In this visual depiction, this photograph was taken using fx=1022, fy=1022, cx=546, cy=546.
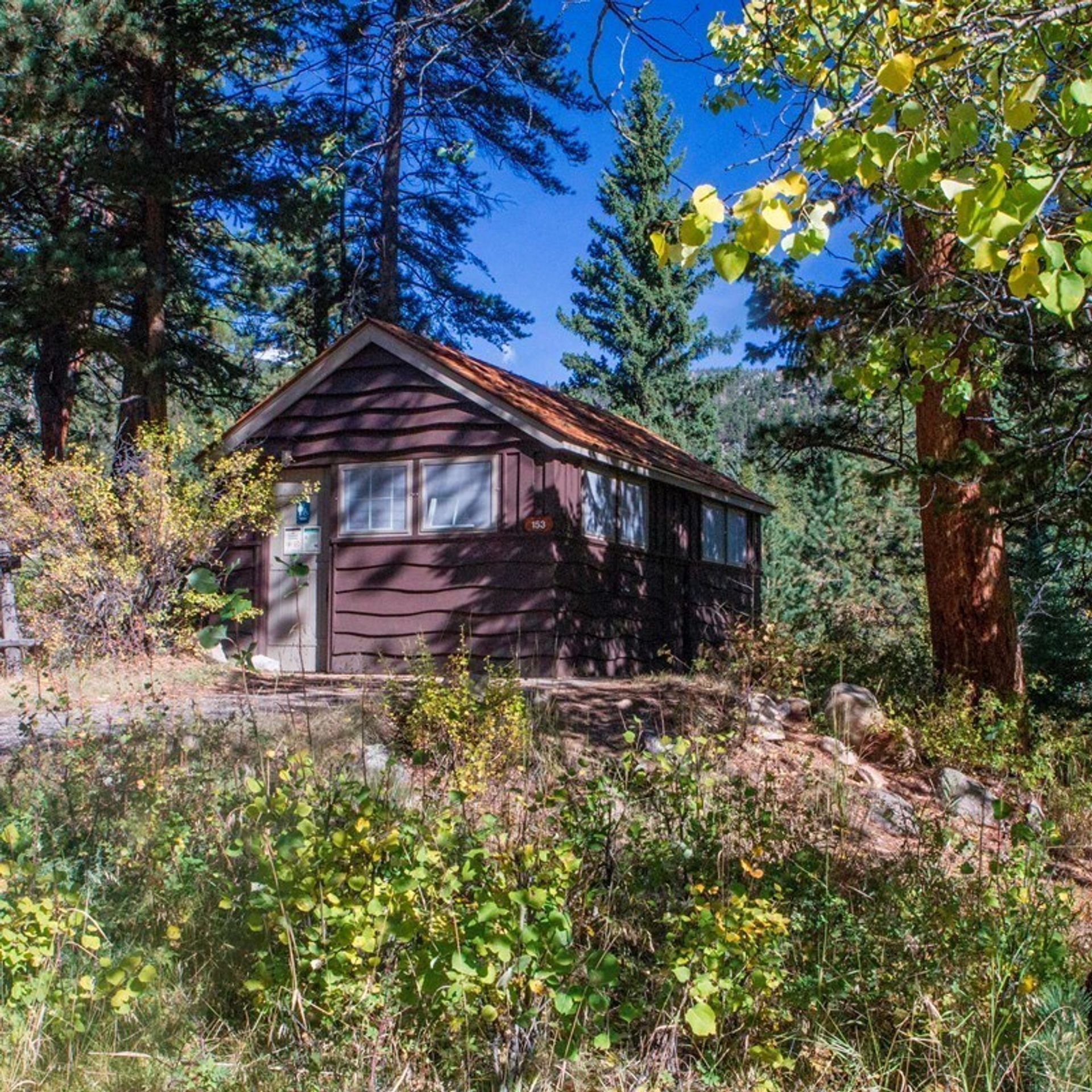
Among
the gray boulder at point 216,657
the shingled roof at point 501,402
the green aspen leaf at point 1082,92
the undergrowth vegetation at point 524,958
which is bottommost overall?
the undergrowth vegetation at point 524,958

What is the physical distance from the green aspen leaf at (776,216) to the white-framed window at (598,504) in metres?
10.3

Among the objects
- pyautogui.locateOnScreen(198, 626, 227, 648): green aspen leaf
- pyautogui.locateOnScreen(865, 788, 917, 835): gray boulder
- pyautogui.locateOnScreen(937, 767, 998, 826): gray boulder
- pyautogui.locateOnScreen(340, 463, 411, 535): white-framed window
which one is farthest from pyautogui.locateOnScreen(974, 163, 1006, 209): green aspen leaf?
pyautogui.locateOnScreen(340, 463, 411, 535): white-framed window

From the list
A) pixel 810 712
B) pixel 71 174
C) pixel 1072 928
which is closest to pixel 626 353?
pixel 71 174

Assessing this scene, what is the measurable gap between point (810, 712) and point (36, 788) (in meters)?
6.08

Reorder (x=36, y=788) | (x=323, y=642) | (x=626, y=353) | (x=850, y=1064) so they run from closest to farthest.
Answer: (x=850, y=1064)
(x=36, y=788)
(x=323, y=642)
(x=626, y=353)

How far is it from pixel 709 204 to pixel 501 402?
9.94 m

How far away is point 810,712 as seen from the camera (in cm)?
879

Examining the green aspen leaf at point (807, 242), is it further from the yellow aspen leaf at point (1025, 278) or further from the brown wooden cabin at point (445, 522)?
the brown wooden cabin at point (445, 522)

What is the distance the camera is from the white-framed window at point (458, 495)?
39.7 ft

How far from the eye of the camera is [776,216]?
2.02 m

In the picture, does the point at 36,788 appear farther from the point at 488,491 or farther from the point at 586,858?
the point at 488,491

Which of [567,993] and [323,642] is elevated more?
[323,642]

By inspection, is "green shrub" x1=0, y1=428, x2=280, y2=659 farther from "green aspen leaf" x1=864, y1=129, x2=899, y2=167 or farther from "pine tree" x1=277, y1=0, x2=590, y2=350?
"green aspen leaf" x1=864, y1=129, x2=899, y2=167

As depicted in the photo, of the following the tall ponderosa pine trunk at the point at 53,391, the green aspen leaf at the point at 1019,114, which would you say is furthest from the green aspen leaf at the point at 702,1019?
the tall ponderosa pine trunk at the point at 53,391
